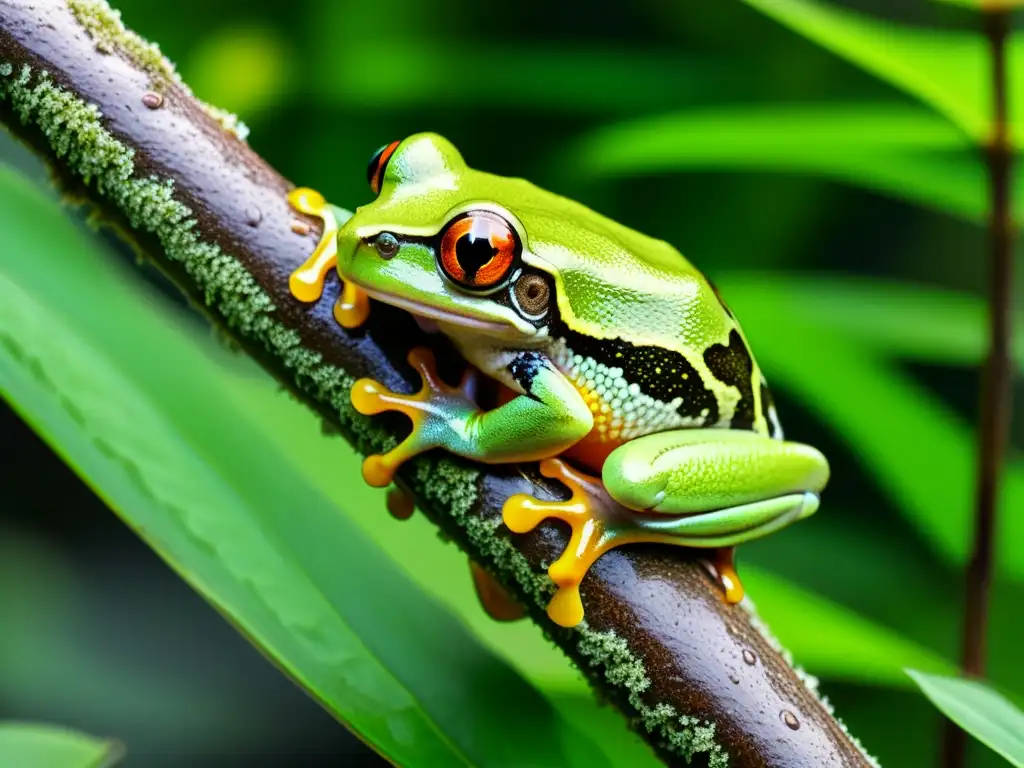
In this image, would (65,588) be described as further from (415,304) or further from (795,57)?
(795,57)

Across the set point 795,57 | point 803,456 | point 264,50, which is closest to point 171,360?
point 803,456

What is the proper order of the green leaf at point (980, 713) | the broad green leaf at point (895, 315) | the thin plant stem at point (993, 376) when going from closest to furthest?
the green leaf at point (980, 713)
the thin plant stem at point (993, 376)
the broad green leaf at point (895, 315)

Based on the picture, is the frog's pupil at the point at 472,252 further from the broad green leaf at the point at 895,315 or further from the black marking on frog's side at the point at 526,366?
the broad green leaf at the point at 895,315

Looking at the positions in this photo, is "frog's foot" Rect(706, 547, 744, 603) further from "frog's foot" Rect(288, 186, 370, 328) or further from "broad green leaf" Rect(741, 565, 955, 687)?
"frog's foot" Rect(288, 186, 370, 328)

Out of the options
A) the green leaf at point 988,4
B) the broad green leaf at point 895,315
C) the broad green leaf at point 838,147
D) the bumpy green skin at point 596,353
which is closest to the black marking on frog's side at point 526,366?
the bumpy green skin at point 596,353

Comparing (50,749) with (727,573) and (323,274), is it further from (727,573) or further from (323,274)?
(727,573)

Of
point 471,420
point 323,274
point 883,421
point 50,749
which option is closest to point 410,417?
point 471,420

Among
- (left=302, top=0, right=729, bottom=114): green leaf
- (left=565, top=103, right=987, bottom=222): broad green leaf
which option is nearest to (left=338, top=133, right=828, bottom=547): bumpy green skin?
(left=565, top=103, right=987, bottom=222): broad green leaf
